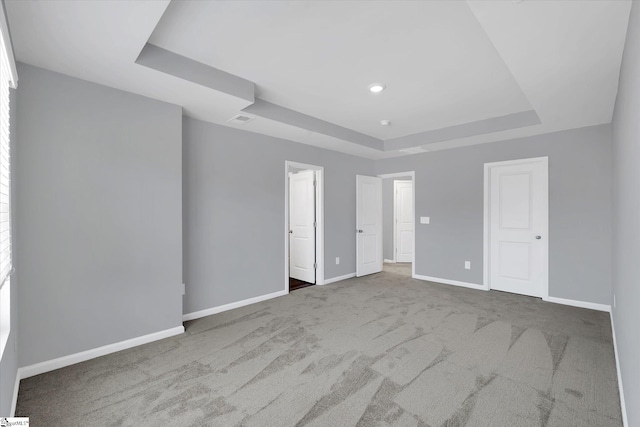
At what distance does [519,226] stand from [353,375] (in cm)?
367

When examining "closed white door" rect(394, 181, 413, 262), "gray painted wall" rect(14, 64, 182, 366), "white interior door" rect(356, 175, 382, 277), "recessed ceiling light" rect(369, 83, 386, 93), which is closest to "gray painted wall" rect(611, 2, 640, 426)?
"recessed ceiling light" rect(369, 83, 386, 93)

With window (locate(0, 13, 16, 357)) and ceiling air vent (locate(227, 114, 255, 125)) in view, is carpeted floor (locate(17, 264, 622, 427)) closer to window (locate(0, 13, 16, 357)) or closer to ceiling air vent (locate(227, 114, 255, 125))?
window (locate(0, 13, 16, 357))

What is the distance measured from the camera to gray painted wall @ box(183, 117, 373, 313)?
3.64 metres

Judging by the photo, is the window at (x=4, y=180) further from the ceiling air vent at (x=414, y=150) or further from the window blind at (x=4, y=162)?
the ceiling air vent at (x=414, y=150)

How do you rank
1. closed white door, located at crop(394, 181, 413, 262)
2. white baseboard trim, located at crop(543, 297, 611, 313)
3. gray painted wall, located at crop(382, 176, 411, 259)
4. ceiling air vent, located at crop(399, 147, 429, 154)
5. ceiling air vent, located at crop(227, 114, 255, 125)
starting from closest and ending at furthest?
ceiling air vent, located at crop(227, 114, 255, 125), white baseboard trim, located at crop(543, 297, 611, 313), ceiling air vent, located at crop(399, 147, 429, 154), closed white door, located at crop(394, 181, 413, 262), gray painted wall, located at crop(382, 176, 411, 259)

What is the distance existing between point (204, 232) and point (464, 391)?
307 centimetres

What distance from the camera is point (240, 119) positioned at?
3.64 m

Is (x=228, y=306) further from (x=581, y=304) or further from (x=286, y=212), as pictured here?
(x=581, y=304)

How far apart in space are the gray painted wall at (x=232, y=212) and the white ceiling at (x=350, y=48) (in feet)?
1.55

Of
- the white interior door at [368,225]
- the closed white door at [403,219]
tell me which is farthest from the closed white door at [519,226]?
the closed white door at [403,219]

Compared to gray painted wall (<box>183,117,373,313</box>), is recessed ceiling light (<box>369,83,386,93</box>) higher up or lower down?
higher up

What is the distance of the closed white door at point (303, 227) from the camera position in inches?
210

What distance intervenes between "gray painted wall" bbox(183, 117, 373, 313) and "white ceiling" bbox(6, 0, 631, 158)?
473 millimetres

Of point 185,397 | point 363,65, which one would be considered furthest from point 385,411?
point 363,65
